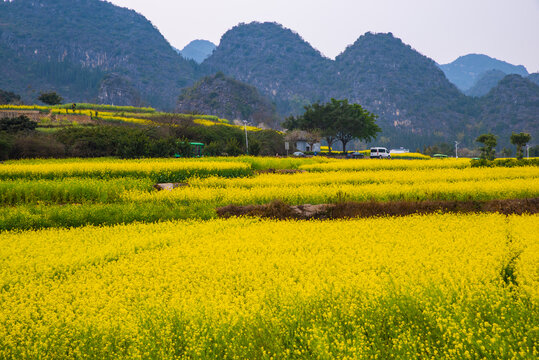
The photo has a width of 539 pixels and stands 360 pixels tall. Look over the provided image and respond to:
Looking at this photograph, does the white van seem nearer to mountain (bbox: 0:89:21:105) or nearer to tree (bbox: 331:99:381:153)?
tree (bbox: 331:99:381:153)

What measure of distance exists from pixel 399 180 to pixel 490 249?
1136 cm

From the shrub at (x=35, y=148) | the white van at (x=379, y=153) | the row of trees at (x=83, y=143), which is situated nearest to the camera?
the shrub at (x=35, y=148)

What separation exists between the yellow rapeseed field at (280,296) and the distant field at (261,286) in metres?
0.03

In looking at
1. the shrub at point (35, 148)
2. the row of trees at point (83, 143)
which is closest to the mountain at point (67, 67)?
the row of trees at point (83, 143)

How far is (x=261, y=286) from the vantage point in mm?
6203

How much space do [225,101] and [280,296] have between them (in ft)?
441

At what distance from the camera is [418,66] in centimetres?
19388

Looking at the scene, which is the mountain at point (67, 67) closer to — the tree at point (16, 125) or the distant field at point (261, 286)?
the tree at point (16, 125)

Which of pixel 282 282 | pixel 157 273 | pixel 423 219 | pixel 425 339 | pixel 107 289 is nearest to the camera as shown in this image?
pixel 425 339

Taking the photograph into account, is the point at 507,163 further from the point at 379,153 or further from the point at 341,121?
the point at 341,121

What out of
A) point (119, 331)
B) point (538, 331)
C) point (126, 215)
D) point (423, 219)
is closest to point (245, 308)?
point (119, 331)

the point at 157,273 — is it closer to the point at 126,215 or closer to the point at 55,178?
the point at 126,215

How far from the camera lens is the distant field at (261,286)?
4.66 meters

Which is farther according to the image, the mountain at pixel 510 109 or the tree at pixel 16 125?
the mountain at pixel 510 109
